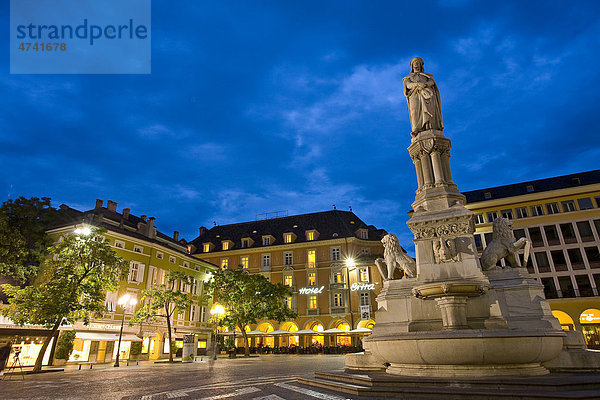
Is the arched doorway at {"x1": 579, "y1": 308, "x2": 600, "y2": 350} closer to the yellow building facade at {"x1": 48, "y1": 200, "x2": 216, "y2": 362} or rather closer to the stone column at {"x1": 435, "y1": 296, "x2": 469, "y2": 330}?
the stone column at {"x1": 435, "y1": 296, "x2": 469, "y2": 330}

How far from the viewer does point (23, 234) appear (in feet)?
98.5

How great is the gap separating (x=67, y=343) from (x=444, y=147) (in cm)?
2981

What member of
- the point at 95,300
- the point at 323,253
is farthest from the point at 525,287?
the point at 323,253

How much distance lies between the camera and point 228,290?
36.3 m

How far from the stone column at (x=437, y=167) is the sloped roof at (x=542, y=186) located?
36.3 metres

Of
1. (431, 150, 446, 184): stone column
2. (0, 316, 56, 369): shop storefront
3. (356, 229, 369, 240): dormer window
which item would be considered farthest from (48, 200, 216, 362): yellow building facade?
(431, 150, 446, 184): stone column

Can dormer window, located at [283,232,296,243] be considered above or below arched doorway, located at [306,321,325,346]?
above

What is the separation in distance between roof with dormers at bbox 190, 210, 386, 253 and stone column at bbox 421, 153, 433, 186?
36.4 meters

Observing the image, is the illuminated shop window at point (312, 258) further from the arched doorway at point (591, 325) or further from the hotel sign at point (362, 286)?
the arched doorway at point (591, 325)

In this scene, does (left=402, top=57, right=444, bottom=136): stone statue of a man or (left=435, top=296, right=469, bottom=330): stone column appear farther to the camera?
(left=402, top=57, right=444, bottom=136): stone statue of a man

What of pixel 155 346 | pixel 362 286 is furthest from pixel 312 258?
pixel 155 346

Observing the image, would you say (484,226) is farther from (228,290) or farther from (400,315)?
(400,315)

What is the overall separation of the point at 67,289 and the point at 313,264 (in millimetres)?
32778

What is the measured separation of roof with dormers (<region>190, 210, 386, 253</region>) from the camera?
50.6 metres
